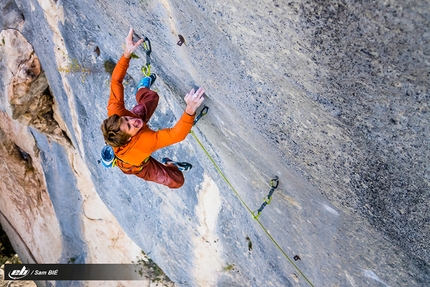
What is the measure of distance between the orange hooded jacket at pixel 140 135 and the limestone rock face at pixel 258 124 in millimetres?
357

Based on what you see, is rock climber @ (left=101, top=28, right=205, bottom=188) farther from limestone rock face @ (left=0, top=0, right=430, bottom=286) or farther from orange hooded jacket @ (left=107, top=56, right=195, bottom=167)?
limestone rock face @ (left=0, top=0, right=430, bottom=286)

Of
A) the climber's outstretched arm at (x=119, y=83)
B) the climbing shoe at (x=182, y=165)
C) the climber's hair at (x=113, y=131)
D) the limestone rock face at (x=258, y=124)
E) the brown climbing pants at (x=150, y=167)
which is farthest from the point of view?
the climbing shoe at (x=182, y=165)

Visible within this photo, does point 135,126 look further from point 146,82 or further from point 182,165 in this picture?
point 182,165

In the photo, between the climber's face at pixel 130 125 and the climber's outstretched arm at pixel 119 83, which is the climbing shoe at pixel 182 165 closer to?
the climber's outstretched arm at pixel 119 83

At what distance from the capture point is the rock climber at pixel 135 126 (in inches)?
117

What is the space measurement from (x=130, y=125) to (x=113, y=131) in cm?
17

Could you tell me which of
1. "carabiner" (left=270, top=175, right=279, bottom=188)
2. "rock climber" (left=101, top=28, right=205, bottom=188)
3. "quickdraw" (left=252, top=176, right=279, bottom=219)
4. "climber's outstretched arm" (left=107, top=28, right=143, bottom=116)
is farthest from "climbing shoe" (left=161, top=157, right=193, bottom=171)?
"carabiner" (left=270, top=175, right=279, bottom=188)

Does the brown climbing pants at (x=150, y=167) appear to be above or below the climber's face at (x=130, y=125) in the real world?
below

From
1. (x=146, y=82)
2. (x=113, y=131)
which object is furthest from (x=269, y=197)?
(x=146, y=82)

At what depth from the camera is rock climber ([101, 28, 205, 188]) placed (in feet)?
9.76

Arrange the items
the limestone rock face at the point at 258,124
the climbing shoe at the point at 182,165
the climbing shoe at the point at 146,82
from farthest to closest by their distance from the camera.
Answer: the climbing shoe at the point at 182,165 → the climbing shoe at the point at 146,82 → the limestone rock face at the point at 258,124

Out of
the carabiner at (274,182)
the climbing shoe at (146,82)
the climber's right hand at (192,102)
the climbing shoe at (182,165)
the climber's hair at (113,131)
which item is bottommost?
the climbing shoe at (182,165)

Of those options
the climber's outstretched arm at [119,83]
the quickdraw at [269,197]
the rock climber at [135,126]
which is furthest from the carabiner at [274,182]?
the climber's outstretched arm at [119,83]

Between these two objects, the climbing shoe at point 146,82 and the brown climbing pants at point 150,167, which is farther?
the climbing shoe at point 146,82
